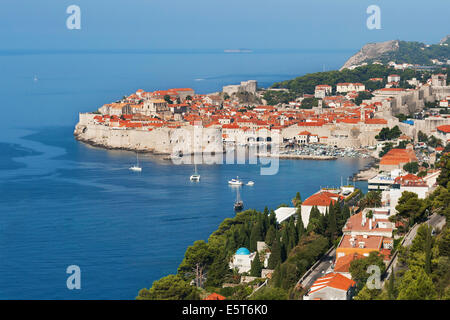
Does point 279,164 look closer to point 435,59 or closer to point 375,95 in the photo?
point 375,95

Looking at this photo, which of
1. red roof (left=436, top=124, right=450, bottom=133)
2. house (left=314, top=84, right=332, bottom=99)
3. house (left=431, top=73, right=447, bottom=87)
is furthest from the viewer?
house (left=314, top=84, right=332, bottom=99)

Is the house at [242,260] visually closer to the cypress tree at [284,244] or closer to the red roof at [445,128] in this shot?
the cypress tree at [284,244]

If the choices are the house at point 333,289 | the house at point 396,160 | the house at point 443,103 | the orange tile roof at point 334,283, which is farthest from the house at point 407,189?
the house at point 443,103

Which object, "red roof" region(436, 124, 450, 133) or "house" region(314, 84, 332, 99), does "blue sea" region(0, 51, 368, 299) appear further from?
"house" region(314, 84, 332, 99)

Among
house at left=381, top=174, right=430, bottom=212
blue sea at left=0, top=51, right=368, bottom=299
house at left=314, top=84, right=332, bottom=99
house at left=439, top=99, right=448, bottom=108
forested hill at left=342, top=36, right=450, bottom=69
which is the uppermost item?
forested hill at left=342, top=36, right=450, bottom=69

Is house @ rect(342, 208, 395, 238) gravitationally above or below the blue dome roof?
above

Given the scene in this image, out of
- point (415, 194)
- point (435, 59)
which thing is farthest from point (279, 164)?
point (435, 59)

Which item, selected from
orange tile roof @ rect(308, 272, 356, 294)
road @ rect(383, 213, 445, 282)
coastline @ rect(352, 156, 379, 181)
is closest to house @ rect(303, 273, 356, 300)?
orange tile roof @ rect(308, 272, 356, 294)

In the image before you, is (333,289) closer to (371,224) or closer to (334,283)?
(334,283)
